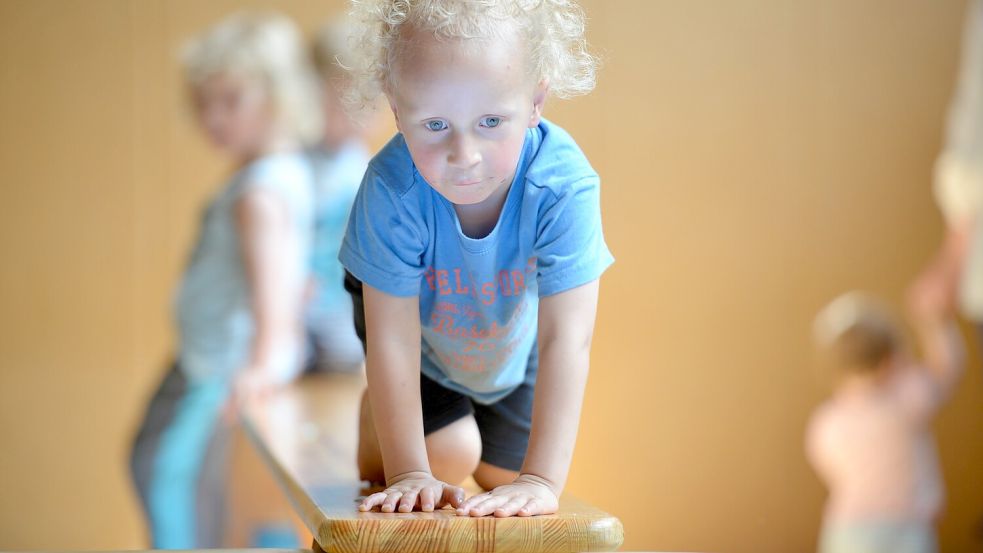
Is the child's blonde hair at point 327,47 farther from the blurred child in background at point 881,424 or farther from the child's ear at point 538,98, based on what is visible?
the child's ear at point 538,98

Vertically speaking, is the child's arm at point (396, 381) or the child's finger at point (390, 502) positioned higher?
the child's arm at point (396, 381)

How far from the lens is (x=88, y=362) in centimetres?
357

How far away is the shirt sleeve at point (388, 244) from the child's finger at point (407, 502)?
16cm

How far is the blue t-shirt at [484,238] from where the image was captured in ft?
2.77

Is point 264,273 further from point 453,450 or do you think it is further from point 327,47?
point 453,450

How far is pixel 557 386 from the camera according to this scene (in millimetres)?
828

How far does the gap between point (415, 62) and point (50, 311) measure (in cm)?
312

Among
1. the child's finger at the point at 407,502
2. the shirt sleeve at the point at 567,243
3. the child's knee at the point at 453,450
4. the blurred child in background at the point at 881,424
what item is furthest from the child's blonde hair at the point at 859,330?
the child's finger at the point at 407,502

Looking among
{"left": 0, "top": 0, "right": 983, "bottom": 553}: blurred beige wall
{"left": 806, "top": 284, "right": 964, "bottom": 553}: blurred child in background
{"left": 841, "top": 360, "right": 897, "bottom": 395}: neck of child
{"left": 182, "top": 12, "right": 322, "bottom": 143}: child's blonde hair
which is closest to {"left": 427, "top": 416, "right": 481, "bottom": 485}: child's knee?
{"left": 182, "top": 12, "right": 322, "bottom": 143}: child's blonde hair

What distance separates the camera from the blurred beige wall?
3330mm

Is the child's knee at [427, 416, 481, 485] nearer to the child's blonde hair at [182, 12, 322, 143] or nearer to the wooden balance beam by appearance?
the wooden balance beam

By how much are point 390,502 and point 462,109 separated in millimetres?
269

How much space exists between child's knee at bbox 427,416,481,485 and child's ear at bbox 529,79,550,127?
0.30 meters

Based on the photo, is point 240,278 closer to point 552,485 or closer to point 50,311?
point 50,311
